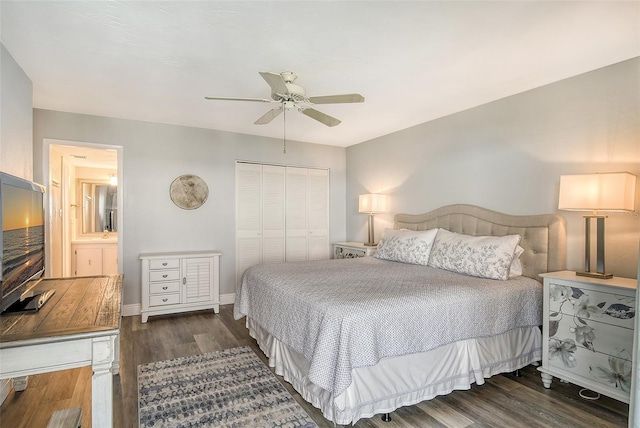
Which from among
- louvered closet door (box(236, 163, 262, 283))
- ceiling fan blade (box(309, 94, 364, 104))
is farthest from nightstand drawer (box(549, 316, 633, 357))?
louvered closet door (box(236, 163, 262, 283))

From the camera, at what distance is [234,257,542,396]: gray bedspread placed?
6.26 ft

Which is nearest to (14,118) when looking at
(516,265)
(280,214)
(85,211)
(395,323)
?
(395,323)

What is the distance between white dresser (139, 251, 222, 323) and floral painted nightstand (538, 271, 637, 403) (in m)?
3.57

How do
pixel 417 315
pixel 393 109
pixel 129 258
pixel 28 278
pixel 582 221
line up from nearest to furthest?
pixel 28 278 < pixel 417 315 < pixel 582 221 < pixel 393 109 < pixel 129 258

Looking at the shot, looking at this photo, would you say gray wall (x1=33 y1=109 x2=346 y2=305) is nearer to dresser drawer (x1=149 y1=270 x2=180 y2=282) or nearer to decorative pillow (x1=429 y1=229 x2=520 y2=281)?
dresser drawer (x1=149 y1=270 x2=180 y2=282)

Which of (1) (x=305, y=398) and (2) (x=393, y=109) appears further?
(2) (x=393, y=109)

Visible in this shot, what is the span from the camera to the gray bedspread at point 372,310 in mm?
1908

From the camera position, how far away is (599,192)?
2.36 m

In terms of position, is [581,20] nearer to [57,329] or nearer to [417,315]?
[417,315]

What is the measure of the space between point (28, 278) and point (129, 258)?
2324 millimetres

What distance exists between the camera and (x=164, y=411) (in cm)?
218

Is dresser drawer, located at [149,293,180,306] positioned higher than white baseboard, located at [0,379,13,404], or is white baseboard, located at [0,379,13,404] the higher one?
dresser drawer, located at [149,293,180,306]

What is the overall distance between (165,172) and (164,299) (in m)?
1.60

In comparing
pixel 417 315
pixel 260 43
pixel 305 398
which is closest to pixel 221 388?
pixel 305 398
